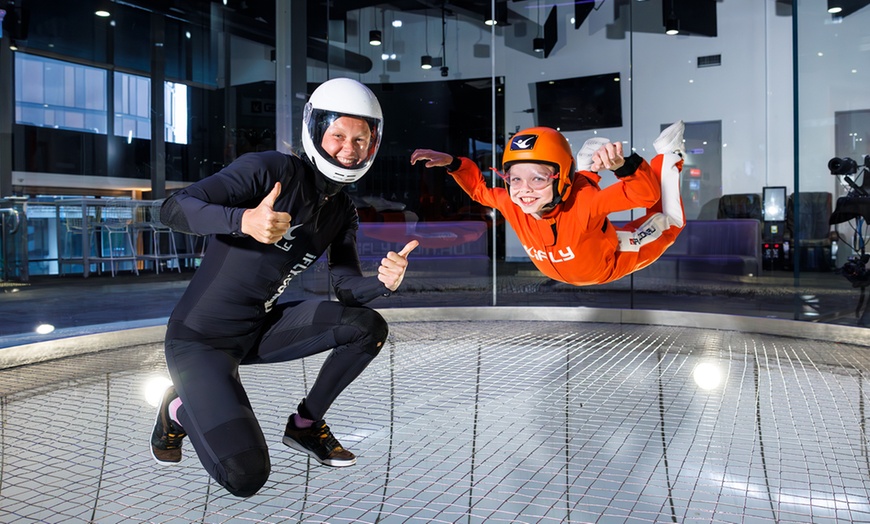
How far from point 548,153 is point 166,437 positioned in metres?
1.96

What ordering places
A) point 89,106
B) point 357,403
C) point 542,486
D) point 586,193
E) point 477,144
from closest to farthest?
point 542,486 → point 586,193 → point 357,403 → point 89,106 → point 477,144

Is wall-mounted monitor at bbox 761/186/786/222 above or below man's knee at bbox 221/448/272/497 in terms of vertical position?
above

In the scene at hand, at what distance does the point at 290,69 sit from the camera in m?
7.86

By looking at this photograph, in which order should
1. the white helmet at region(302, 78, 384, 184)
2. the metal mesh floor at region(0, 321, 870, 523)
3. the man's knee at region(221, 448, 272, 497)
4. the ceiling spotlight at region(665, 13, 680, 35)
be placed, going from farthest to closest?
the ceiling spotlight at region(665, 13, 680, 35), the white helmet at region(302, 78, 384, 184), the metal mesh floor at region(0, 321, 870, 523), the man's knee at region(221, 448, 272, 497)

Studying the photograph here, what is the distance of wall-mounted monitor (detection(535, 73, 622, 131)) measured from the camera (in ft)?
25.4

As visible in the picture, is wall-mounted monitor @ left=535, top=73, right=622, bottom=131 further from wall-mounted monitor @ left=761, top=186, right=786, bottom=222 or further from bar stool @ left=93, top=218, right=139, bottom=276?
bar stool @ left=93, top=218, right=139, bottom=276

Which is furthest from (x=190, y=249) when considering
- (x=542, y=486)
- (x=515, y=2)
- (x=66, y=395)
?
(x=542, y=486)

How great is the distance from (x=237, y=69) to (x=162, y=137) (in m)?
1.22

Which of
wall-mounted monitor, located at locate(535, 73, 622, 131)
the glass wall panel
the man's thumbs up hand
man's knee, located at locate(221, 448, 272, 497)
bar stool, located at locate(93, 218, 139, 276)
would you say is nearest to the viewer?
the man's thumbs up hand

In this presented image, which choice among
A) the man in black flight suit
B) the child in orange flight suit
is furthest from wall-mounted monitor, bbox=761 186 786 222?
the man in black flight suit

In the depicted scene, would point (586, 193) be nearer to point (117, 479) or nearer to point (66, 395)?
point (117, 479)

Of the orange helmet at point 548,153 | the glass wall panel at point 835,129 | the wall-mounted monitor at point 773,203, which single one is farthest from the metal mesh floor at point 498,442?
the wall-mounted monitor at point 773,203

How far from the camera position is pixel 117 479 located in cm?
260

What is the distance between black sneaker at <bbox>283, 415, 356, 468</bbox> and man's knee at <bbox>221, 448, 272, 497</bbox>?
1.59 ft
